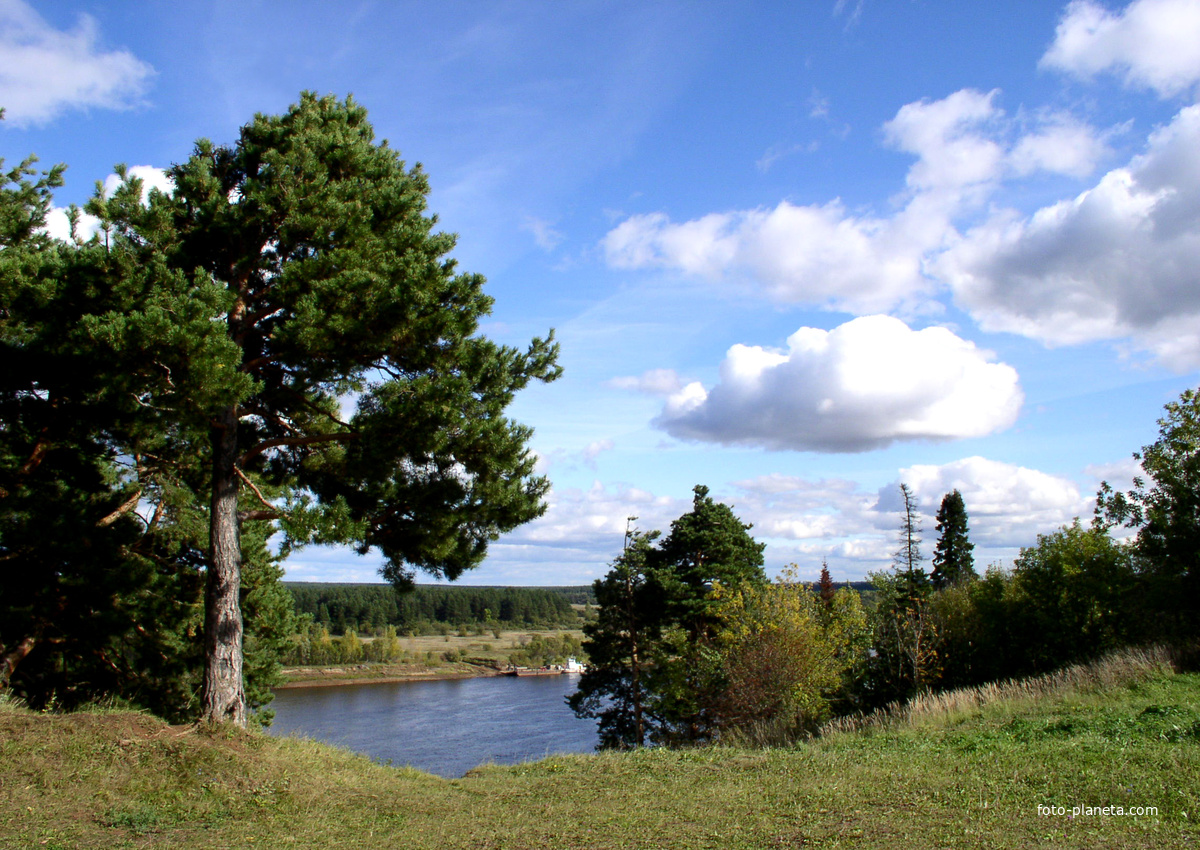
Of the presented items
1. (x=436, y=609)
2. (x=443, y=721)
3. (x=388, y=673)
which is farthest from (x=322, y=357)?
(x=436, y=609)

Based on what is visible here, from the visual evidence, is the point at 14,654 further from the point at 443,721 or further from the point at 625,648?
the point at 443,721

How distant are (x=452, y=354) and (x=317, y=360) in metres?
1.65

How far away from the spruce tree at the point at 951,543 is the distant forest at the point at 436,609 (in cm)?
7475

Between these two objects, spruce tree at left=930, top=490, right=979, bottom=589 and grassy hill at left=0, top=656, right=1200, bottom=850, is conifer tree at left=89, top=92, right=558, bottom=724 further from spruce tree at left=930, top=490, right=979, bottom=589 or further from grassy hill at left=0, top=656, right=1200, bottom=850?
spruce tree at left=930, top=490, right=979, bottom=589

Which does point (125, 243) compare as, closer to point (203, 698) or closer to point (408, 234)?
point (408, 234)

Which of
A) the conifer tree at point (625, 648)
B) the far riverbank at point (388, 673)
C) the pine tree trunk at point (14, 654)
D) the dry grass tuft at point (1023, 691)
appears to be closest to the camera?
the pine tree trunk at point (14, 654)

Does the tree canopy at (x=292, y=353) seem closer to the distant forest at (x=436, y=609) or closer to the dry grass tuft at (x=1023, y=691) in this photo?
the dry grass tuft at (x=1023, y=691)

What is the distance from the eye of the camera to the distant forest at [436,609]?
112 metres

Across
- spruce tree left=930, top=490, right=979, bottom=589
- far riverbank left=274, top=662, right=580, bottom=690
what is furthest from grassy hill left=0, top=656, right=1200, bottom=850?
far riverbank left=274, top=662, right=580, bottom=690

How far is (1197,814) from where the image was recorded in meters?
5.28

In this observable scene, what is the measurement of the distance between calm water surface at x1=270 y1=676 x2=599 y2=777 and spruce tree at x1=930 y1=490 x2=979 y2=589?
83.9 ft

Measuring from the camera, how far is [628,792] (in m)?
8.01

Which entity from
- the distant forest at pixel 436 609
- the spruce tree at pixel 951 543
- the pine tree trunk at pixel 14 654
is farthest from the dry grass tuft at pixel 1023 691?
the distant forest at pixel 436 609

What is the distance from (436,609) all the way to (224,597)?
131m
